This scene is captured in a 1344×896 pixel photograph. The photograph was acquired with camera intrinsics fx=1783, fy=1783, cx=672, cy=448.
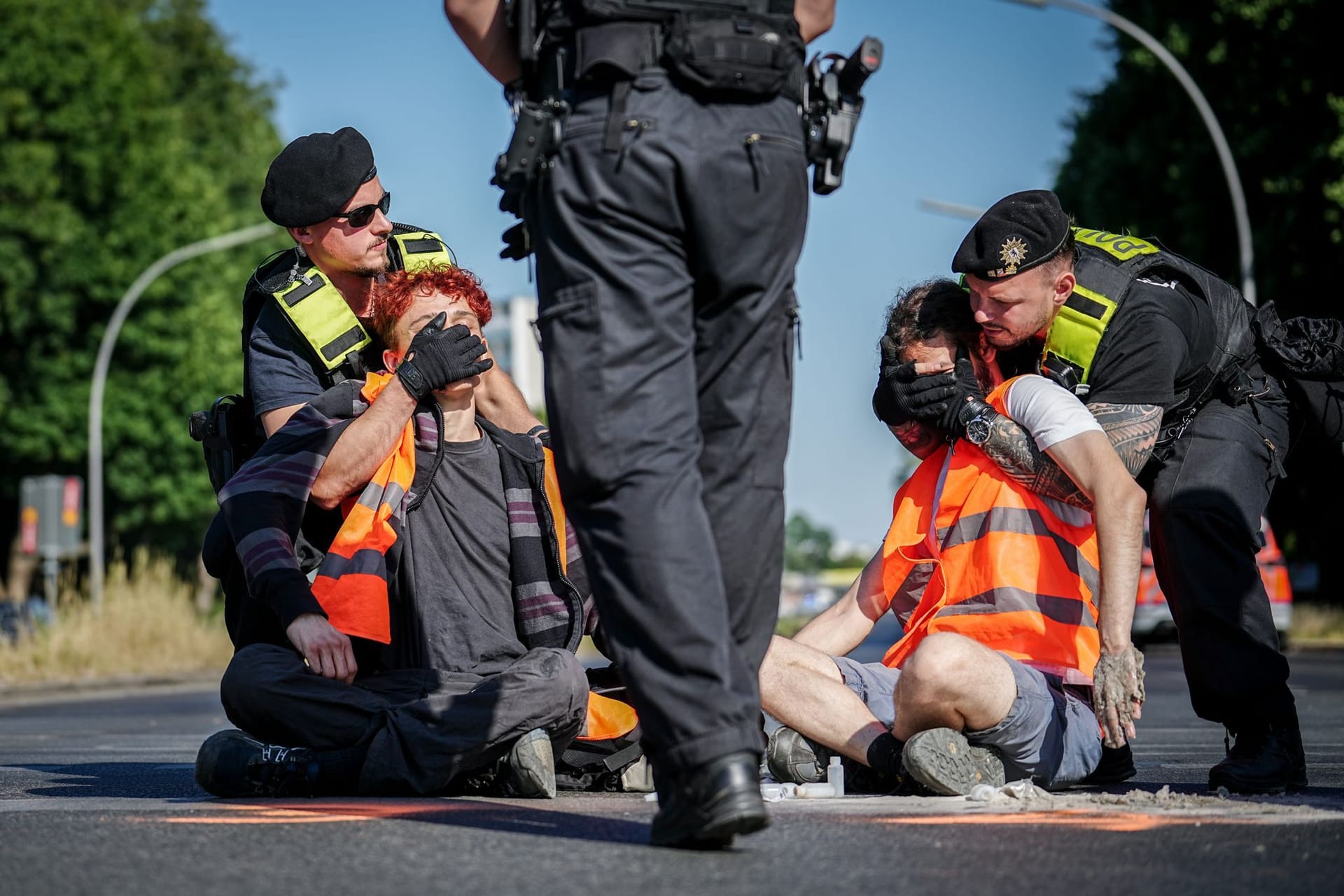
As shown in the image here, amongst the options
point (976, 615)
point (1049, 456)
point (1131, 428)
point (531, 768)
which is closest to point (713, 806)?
point (531, 768)

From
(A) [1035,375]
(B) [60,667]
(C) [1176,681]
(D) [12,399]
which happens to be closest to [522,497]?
(A) [1035,375]

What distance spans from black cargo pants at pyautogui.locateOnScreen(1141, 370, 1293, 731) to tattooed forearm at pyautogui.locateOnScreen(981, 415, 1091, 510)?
389 mm

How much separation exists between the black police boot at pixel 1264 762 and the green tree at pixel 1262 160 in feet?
61.6

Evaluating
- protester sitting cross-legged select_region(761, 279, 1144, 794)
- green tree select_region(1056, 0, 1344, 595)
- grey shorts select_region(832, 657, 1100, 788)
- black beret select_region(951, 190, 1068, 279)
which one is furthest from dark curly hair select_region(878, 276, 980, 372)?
green tree select_region(1056, 0, 1344, 595)

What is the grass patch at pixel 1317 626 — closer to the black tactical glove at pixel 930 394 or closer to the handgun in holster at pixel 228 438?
the black tactical glove at pixel 930 394

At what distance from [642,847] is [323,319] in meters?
2.76

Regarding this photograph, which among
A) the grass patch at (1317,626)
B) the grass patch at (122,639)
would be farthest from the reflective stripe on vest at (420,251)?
the grass patch at (1317,626)

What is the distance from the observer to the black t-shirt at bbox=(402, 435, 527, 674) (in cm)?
505

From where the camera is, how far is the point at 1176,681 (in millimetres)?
13484

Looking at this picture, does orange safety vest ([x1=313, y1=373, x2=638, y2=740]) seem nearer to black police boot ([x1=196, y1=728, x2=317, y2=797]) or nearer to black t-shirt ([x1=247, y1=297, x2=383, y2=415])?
black police boot ([x1=196, y1=728, x2=317, y2=797])

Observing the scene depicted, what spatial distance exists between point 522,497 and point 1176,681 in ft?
31.0

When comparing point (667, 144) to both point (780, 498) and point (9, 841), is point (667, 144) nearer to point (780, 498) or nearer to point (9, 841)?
point (780, 498)

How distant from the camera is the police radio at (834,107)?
11.8ft

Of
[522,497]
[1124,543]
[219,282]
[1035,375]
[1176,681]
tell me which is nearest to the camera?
[1124,543]
